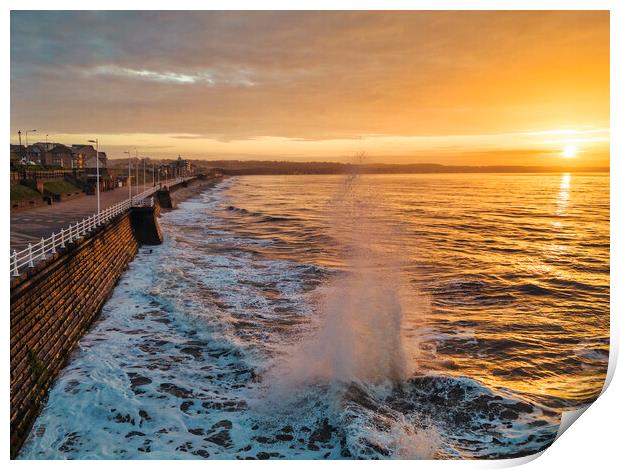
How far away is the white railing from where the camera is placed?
1260cm

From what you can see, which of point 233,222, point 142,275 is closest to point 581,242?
point 233,222

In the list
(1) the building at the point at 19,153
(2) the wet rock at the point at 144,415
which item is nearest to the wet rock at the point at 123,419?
(2) the wet rock at the point at 144,415

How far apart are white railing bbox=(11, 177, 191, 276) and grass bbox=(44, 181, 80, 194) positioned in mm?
8026

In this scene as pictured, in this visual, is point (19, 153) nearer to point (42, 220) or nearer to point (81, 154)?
point (81, 154)

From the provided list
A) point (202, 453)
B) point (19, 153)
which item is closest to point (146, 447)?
point (202, 453)

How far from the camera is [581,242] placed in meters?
43.3

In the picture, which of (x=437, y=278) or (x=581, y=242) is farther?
(x=581, y=242)

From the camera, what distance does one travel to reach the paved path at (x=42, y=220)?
1956 centimetres

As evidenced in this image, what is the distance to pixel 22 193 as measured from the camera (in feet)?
109

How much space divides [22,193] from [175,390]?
2647 cm

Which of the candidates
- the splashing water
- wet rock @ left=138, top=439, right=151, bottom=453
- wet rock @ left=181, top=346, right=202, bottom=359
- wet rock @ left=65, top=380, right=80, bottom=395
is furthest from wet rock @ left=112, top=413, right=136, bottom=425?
wet rock @ left=181, top=346, right=202, bottom=359

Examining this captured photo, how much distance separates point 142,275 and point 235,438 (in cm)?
1626
